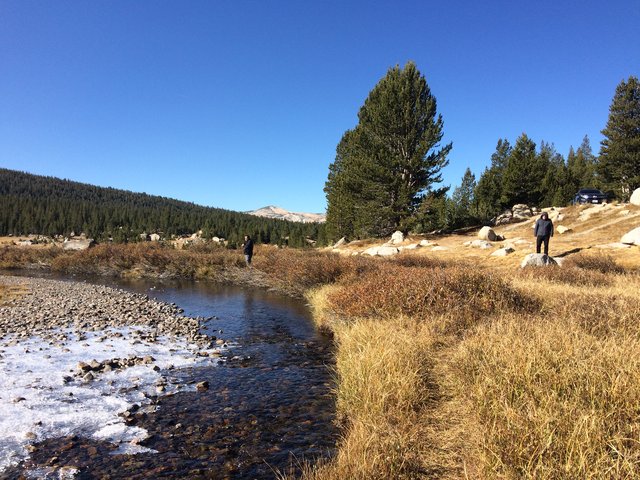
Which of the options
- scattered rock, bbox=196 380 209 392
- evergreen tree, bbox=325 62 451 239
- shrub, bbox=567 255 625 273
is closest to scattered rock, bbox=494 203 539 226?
evergreen tree, bbox=325 62 451 239

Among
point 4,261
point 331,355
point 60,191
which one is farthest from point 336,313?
point 60,191

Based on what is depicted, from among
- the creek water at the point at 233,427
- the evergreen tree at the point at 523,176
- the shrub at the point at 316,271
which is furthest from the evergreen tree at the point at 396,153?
the creek water at the point at 233,427

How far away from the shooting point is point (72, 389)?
7.12 m

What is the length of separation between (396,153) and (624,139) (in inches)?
1232

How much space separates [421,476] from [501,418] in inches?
41.7

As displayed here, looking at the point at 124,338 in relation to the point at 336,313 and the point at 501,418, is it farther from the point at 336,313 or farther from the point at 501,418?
the point at 501,418

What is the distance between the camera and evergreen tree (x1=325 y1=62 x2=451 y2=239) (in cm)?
3222

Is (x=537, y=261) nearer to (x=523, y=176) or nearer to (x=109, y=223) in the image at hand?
(x=523, y=176)

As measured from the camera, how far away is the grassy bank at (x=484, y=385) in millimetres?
3486

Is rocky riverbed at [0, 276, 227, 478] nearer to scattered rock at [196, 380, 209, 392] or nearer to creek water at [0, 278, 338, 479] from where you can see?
scattered rock at [196, 380, 209, 392]

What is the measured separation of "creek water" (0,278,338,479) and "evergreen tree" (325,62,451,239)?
23894mm

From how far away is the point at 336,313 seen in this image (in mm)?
12312

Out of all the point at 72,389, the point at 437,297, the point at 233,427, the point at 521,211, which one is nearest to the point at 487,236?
the point at 521,211

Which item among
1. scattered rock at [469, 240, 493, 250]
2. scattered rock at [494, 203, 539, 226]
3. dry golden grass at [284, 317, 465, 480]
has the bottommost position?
dry golden grass at [284, 317, 465, 480]
